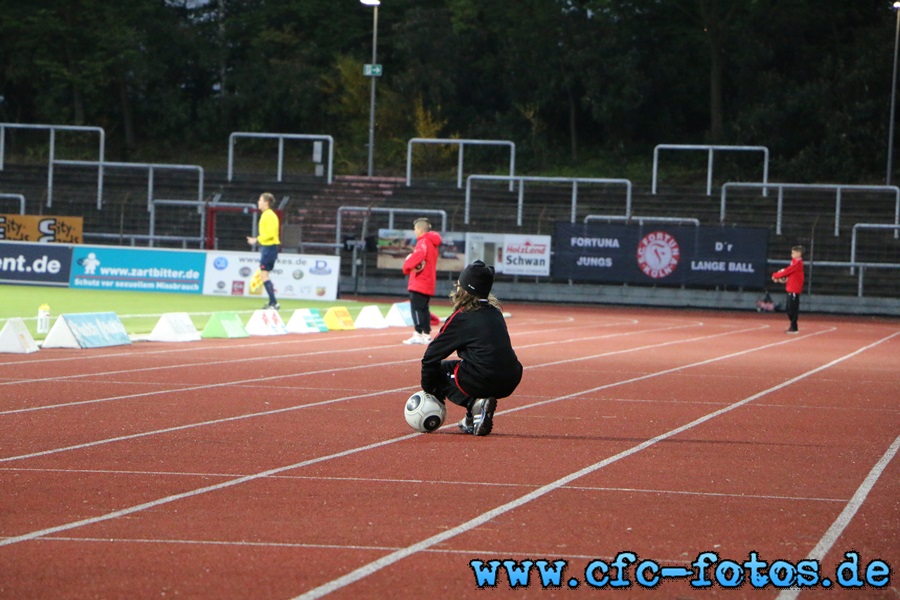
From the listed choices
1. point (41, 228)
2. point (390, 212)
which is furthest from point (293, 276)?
point (41, 228)

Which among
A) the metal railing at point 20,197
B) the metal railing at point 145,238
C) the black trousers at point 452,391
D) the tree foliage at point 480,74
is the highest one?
the tree foliage at point 480,74

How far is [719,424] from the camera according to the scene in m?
12.8

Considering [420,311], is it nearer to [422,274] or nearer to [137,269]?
[422,274]

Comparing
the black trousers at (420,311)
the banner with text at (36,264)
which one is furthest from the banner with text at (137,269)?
the black trousers at (420,311)

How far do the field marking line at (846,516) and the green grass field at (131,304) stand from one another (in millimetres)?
14068

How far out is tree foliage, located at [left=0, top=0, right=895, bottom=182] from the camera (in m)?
56.7

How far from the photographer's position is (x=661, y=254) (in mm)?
40531

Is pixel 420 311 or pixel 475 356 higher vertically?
pixel 475 356

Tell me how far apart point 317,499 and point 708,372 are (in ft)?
36.0

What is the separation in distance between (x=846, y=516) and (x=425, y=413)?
4.17m

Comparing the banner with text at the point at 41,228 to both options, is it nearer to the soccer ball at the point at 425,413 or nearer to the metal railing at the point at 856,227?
the metal railing at the point at 856,227

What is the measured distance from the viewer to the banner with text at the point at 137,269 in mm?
32469

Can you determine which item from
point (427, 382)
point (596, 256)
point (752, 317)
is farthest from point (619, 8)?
point (427, 382)

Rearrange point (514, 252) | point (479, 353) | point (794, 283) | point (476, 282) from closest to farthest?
point (479, 353)
point (476, 282)
point (794, 283)
point (514, 252)
